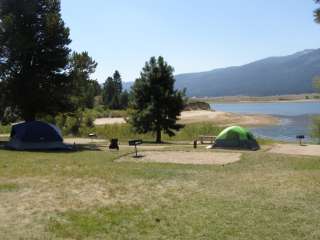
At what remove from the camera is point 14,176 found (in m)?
15.7

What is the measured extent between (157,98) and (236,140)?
381 inches

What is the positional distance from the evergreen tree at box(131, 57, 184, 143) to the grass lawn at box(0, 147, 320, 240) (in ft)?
52.2

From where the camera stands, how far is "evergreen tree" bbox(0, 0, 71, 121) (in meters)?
29.7

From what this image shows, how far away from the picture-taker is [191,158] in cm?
2139

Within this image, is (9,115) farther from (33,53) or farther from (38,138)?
(38,138)

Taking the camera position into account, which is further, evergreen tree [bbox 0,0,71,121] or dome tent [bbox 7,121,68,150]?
evergreen tree [bbox 0,0,71,121]

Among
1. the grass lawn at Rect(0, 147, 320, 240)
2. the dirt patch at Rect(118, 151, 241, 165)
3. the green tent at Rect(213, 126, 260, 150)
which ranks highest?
the green tent at Rect(213, 126, 260, 150)

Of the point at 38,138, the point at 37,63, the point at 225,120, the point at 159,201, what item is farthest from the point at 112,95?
the point at 159,201

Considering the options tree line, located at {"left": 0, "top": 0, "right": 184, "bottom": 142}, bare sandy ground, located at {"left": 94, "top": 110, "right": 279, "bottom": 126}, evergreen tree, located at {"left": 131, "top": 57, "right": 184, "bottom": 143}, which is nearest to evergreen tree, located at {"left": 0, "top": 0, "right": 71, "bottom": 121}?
tree line, located at {"left": 0, "top": 0, "right": 184, "bottom": 142}

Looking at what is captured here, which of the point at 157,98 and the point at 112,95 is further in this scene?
the point at 112,95

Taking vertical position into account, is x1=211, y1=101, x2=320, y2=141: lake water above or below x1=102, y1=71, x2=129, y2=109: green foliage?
below

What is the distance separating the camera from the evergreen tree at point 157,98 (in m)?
34.5

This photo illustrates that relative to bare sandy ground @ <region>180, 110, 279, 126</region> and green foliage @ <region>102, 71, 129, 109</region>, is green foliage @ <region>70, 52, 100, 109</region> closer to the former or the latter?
bare sandy ground @ <region>180, 110, 279, 126</region>

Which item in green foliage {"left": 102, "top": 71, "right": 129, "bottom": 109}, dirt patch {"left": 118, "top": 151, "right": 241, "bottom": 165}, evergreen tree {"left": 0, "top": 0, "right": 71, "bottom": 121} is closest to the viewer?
dirt patch {"left": 118, "top": 151, "right": 241, "bottom": 165}
